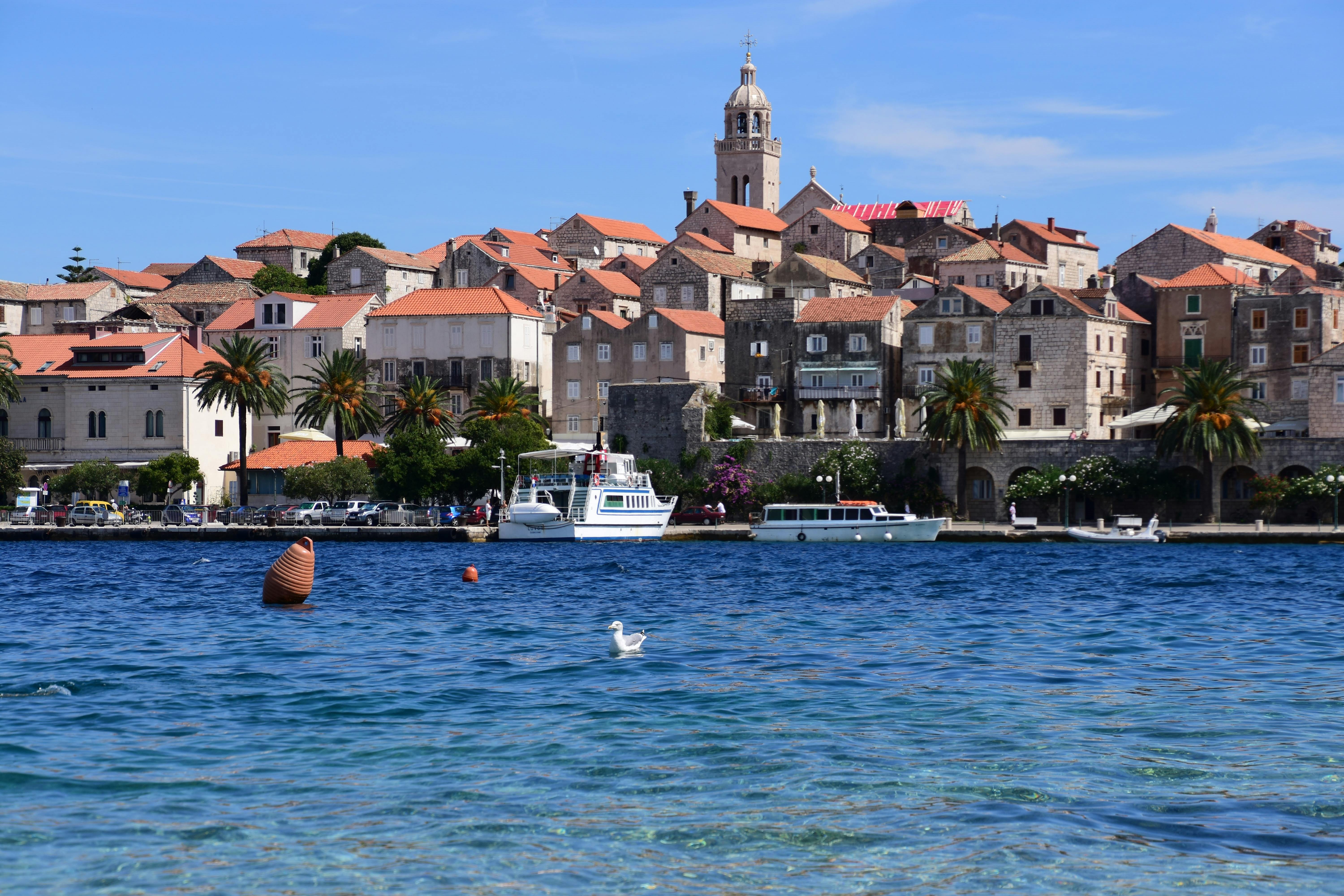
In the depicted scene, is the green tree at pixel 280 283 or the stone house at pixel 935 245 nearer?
the stone house at pixel 935 245

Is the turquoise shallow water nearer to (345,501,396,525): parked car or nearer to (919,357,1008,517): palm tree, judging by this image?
(919,357,1008,517): palm tree

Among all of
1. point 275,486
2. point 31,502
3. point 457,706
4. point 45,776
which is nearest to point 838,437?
point 275,486

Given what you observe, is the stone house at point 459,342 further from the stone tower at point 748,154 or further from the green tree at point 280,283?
the stone tower at point 748,154

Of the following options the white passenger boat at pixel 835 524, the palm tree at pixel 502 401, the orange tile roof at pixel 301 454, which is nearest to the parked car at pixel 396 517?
the orange tile roof at pixel 301 454

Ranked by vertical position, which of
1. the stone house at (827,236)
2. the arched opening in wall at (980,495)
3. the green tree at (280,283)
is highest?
the stone house at (827,236)

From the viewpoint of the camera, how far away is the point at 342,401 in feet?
273

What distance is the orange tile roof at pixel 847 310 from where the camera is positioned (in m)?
84.7

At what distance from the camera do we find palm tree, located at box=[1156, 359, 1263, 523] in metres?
67.9

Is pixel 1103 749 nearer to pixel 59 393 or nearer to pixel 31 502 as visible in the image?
pixel 31 502

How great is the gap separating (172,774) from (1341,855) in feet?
36.2

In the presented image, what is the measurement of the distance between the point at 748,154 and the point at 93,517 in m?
74.4

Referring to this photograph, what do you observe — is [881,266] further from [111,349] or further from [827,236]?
[111,349]

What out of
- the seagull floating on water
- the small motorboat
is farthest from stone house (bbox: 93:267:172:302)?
the seagull floating on water

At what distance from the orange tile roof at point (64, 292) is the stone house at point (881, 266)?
52945mm
